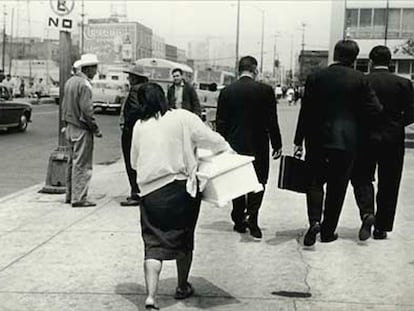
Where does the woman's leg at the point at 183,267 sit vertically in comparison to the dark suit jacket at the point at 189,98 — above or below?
below

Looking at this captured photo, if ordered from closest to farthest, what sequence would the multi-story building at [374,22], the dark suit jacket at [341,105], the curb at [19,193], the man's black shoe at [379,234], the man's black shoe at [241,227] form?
1. the dark suit jacket at [341,105]
2. the man's black shoe at [379,234]
3. the man's black shoe at [241,227]
4. the curb at [19,193]
5. the multi-story building at [374,22]

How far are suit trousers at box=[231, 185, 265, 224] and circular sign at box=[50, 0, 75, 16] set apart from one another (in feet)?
14.1

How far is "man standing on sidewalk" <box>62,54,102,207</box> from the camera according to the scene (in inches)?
348

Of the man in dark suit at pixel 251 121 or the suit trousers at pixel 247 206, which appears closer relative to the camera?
the man in dark suit at pixel 251 121

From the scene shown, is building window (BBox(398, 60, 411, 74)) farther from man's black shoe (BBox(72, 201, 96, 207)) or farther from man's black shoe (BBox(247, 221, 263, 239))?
man's black shoe (BBox(247, 221, 263, 239))

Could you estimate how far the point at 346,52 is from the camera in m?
6.88

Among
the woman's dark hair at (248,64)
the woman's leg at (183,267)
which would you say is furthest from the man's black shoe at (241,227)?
the woman's leg at (183,267)

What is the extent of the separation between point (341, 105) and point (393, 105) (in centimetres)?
71

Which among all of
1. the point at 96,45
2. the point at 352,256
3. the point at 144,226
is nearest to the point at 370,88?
the point at 352,256

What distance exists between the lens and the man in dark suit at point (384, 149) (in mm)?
7125

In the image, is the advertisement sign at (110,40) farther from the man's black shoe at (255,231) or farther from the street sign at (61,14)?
the man's black shoe at (255,231)

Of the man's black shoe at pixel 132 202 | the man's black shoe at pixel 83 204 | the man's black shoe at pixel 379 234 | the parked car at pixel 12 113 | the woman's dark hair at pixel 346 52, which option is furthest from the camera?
the parked car at pixel 12 113

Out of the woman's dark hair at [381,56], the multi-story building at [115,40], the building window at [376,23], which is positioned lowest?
the woman's dark hair at [381,56]

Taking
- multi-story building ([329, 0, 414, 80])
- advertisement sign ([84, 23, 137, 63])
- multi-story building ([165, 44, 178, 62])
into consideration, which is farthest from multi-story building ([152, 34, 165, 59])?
multi-story building ([329, 0, 414, 80])
